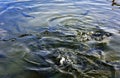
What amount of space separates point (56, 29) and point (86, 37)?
86 centimetres

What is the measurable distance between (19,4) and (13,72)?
439 cm

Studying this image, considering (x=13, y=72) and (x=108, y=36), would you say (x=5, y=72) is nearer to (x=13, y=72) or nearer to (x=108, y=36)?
(x=13, y=72)

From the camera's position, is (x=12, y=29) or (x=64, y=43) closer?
(x=64, y=43)

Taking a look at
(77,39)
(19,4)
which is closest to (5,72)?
(77,39)

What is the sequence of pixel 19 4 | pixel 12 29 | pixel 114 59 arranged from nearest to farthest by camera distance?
pixel 114 59 → pixel 12 29 → pixel 19 4

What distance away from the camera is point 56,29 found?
19.7ft

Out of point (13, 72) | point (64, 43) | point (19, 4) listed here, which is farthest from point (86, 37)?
point (19, 4)

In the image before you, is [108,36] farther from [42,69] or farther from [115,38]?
[42,69]

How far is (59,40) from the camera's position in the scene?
539cm

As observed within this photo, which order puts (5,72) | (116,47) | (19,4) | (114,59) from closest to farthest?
1. (5,72)
2. (114,59)
3. (116,47)
4. (19,4)

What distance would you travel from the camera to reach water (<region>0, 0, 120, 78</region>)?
4.25 m

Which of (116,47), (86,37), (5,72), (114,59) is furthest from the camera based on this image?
(86,37)

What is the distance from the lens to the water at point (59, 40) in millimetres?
4250

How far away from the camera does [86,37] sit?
5562mm
